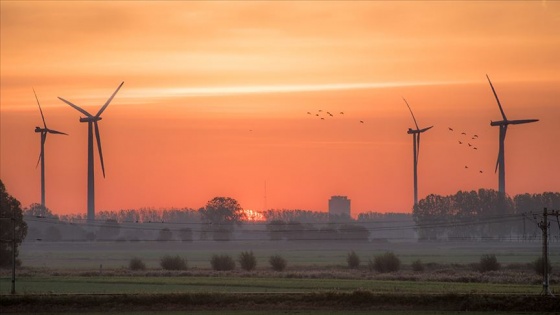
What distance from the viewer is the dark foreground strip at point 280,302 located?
74688 millimetres

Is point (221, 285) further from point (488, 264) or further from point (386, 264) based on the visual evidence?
point (488, 264)

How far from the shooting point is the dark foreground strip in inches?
2940

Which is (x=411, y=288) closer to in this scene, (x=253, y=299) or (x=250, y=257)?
(x=253, y=299)

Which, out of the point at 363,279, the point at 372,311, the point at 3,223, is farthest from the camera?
the point at 3,223

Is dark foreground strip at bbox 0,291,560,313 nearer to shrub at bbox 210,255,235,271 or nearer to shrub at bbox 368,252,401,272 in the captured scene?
shrub at bbox 368,252,401,272

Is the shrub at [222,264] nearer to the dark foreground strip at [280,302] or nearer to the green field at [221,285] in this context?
the green field at [221,285]

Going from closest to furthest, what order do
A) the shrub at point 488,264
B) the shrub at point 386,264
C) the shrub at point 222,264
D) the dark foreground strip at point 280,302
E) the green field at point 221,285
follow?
the dark foreground strip at point 280,302 < the green field at point 221,285 < the shrub at point 488,264 < the shrub at point 386,264 < the shrub at point 222,264

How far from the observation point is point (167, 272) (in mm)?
122375

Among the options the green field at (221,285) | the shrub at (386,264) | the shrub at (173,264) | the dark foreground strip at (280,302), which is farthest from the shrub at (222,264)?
the dark foreground strip at (280,302)

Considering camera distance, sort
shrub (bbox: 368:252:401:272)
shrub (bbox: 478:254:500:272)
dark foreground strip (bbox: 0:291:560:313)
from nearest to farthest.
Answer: dark foreground strip (bbox: 0:291:560:313), shrub (bbox: 478:254:500:272), shrub (bbox: 368:252:401:272)

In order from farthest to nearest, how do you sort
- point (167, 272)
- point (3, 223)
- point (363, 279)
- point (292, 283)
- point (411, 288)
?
point (3, 223)
point (167, 272)
point (363, 279)
point (292, 283)
point (411, 288)

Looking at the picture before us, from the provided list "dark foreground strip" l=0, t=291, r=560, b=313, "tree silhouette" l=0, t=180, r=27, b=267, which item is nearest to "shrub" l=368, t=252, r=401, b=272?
"tree silhouette" l=0, t=180, r=27, b=267

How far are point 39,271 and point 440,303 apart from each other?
217 ft

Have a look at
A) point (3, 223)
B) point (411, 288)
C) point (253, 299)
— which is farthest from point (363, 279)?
point (3, 223)
